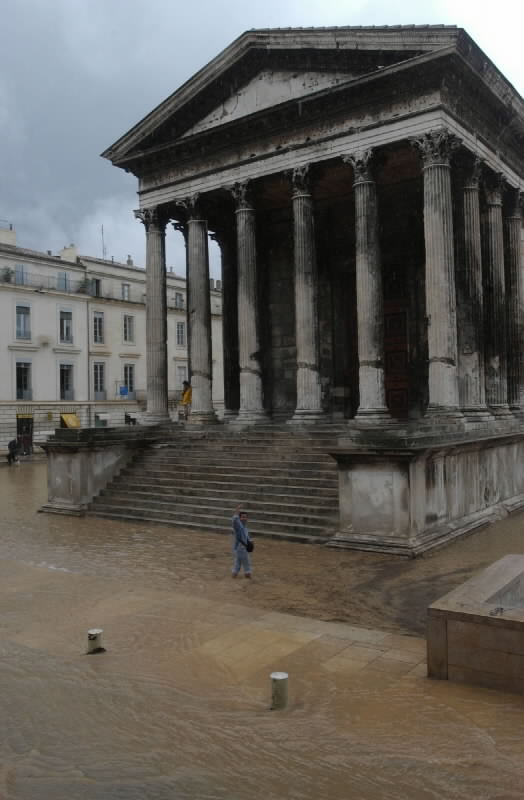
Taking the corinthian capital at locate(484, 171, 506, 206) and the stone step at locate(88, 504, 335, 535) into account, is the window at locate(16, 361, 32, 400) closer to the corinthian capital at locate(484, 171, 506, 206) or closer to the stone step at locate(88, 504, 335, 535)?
the stone step at locate(88, 504, 335, 535)

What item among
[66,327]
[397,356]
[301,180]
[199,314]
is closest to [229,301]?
[199,314]

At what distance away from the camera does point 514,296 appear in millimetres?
20328

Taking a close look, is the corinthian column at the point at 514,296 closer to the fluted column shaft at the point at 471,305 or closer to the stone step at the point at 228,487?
the fluted column shaft at the point at 471,305

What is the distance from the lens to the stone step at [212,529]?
13.1 metres

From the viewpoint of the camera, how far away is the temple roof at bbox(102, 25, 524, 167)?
52.5 feet

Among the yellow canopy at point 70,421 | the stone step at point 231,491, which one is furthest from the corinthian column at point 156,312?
the stone step at point 231,491

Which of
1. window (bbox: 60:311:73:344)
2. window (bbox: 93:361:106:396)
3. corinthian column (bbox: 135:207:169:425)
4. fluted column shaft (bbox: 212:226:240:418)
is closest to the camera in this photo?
corinthian column (bbox: 135:207:169:425)

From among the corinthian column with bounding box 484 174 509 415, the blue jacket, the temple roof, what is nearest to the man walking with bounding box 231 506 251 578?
the blue jacket

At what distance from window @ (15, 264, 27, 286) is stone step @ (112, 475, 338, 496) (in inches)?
1132

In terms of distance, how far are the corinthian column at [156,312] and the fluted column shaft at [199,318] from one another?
1.06m

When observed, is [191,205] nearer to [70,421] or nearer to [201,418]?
[201,418]

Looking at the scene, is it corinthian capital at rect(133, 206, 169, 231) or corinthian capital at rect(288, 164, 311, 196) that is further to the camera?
corinthian capital at rect(133, 206, 169, 231)

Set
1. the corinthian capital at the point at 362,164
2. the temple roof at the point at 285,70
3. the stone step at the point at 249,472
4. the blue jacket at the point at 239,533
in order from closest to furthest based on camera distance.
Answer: the blue jacket at the point at 239,533 → the stone step at the point at 249,472 → the temple roof at the point at 285,70 → the corinthian capital at the point at 362,164

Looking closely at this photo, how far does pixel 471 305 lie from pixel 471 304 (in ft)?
0.10
